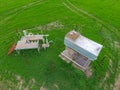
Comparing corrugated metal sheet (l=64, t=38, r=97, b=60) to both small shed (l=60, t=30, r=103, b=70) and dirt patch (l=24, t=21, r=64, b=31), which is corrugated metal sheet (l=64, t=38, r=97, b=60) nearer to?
small shed (l=60, t=30, r=103, b=70)

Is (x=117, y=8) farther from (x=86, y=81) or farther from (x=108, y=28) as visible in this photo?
(x=86, y=81)

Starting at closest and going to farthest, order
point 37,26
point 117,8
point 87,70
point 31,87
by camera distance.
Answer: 1. point 31,87
2. point 87,70
3. point 37,26
4. point 117,8

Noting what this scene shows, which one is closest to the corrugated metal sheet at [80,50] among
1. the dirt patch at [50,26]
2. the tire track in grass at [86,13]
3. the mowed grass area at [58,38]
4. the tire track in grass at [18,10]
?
the mowed grass area at [58,38]

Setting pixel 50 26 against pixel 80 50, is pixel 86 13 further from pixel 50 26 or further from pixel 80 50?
pixel 80 50

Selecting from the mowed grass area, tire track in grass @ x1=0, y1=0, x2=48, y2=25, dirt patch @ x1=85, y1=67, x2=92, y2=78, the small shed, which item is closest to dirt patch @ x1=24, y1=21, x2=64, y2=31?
the mowed grass area

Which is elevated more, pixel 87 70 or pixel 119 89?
pixel 87 70

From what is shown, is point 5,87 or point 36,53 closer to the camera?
point 5,87

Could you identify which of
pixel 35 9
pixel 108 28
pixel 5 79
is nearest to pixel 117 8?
pixel 108 28
